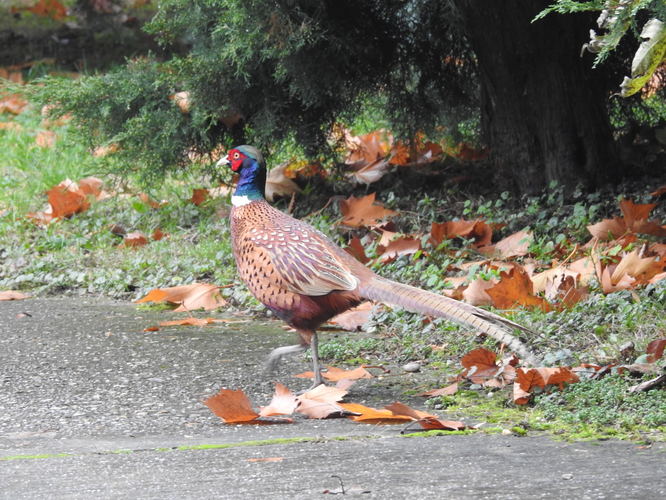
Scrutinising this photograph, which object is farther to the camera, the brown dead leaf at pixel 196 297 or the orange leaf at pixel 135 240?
the orange leaf at pixel 135 240

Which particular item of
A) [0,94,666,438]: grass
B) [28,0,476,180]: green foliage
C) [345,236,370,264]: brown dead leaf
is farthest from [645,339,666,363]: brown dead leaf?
[28,0,476,180]: green foliage

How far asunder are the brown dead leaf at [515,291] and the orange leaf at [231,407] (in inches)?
57.0

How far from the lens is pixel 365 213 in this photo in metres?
6.11

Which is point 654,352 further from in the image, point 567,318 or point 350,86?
point 350,86

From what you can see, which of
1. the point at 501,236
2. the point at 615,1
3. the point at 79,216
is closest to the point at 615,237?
the point at 501,236

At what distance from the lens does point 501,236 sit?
5672 mm

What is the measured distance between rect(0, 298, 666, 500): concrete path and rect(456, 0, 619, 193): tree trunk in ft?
7.62

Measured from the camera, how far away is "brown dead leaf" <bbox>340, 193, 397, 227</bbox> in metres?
6.08

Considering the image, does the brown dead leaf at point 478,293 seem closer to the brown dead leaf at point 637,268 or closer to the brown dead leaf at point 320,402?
the brown dead leaf at point 637,268

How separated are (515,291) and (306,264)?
1.07 m

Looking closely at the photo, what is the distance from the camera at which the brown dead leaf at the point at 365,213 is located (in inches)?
239

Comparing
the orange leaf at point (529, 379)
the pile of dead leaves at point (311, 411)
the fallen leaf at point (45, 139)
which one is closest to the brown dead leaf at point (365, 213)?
the pile of dead leaves at point (311, 411)

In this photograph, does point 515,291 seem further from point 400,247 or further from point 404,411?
point 404,411

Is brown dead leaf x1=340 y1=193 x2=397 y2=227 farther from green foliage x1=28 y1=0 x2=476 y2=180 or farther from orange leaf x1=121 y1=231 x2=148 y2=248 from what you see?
orange leaf x1=121 y1=231 x2=148 y2=248
